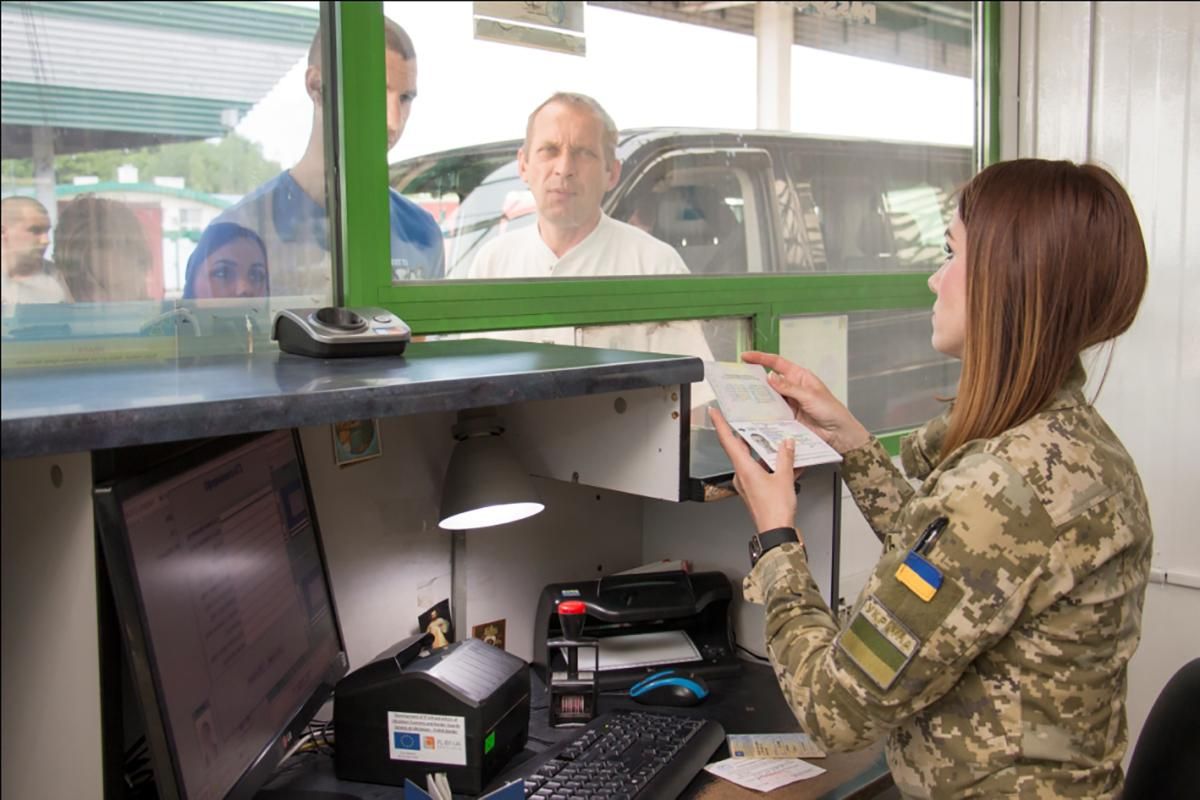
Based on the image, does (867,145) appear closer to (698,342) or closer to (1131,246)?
(698,342)

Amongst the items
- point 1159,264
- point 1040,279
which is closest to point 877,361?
point 1159,264

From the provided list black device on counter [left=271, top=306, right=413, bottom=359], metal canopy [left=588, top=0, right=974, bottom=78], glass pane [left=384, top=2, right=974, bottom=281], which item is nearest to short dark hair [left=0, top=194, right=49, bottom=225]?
black device on counter [left=271, top=306, right=413, bottom=359]

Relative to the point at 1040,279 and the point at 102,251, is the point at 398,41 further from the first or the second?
the point at 1040,279

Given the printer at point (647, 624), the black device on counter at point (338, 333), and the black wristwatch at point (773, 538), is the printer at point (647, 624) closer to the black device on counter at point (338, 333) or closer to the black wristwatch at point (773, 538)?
the black wristwatch at point (773, 538)

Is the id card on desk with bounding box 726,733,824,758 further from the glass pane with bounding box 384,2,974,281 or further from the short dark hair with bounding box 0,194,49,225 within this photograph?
the short dark hair with bounding box 0,194,49,225

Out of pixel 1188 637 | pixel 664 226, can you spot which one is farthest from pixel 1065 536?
pixel 1188 637

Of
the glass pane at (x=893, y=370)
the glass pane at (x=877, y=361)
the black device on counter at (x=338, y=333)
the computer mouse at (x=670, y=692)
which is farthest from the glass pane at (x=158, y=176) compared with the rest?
the glass pane at (x=893, y=370)

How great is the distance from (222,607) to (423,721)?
1.16 ft

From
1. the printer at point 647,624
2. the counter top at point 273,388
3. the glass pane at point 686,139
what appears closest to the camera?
the counter top at point 273,388

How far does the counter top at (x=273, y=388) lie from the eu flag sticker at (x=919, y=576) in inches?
15.8

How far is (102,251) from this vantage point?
144 centimetres

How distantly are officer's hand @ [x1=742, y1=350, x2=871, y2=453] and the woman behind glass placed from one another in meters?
0.37

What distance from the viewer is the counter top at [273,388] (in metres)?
0.81

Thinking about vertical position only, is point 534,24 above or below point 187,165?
above
